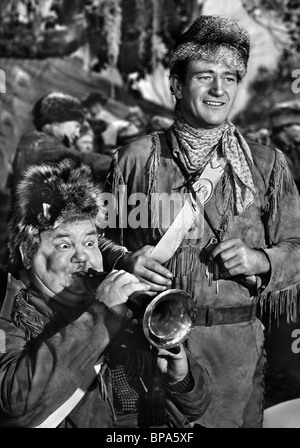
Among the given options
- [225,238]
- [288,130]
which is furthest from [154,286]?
[288,130]

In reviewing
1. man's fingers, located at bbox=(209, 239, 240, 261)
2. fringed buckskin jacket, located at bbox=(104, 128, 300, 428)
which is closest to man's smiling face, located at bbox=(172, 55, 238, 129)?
fringed buckskin jacket, located at bbox=(104, 128, 300, 428)

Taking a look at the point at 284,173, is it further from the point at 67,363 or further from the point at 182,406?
the point at 67,363

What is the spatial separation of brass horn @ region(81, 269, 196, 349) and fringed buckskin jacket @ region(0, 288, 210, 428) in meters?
0.09

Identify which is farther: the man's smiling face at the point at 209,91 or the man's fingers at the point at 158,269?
the man's smiling face at the point at 209,91

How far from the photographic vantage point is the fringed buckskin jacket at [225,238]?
264cm

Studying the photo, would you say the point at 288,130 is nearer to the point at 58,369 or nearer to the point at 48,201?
the point at 48,201

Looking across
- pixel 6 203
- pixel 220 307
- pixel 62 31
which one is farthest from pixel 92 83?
pixel 220 307

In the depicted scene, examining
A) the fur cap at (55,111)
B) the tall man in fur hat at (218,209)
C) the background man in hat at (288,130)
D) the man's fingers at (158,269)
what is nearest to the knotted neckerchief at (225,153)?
the tall man in fur hat at (218,209)

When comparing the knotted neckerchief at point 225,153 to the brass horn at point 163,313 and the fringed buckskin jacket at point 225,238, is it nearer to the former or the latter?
the fringed buckskin jacket at point 225,238

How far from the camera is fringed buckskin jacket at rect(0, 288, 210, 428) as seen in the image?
1935 millimetres

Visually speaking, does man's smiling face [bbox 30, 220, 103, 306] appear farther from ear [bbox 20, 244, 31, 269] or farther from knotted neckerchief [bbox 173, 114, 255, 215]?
knotted neckerchief [bbox 173, 114, 255, 215]

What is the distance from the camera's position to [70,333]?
1973 millimetres

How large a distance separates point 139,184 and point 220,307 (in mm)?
614

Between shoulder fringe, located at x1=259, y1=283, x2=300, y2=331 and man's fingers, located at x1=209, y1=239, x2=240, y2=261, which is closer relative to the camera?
man's fingers, located at x1=209, y1=239, x2=240, y2=261
